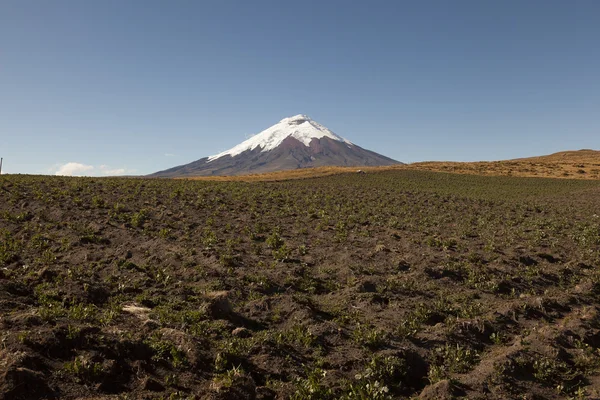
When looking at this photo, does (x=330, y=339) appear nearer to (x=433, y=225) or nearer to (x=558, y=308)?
(x=558, y=308)

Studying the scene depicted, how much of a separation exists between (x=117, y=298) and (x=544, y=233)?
25.4m

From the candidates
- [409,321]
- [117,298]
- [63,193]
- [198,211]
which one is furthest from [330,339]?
[63,193]

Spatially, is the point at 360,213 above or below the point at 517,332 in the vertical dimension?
above

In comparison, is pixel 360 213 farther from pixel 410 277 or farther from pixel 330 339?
pixel 330 339

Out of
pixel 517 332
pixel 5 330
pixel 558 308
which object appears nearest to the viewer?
pixel 5 330

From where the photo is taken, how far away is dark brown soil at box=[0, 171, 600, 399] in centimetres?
791

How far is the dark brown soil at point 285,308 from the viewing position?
7914mm

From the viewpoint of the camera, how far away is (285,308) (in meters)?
11.9

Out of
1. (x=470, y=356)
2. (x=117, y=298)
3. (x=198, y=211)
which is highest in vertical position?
(x=198, y=211)

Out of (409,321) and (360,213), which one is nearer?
(409,321)

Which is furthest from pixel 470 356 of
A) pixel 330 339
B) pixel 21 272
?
pixel 21 272

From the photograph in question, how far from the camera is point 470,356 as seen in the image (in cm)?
954

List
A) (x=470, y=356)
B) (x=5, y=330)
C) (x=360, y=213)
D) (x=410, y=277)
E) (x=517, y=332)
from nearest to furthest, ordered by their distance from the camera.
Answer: (x=5, y=330) < (x=470, y=356) < (x=517, y=332) < (x=410, y=277) < (x=360, y=213)

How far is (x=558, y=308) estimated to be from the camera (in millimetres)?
12805
